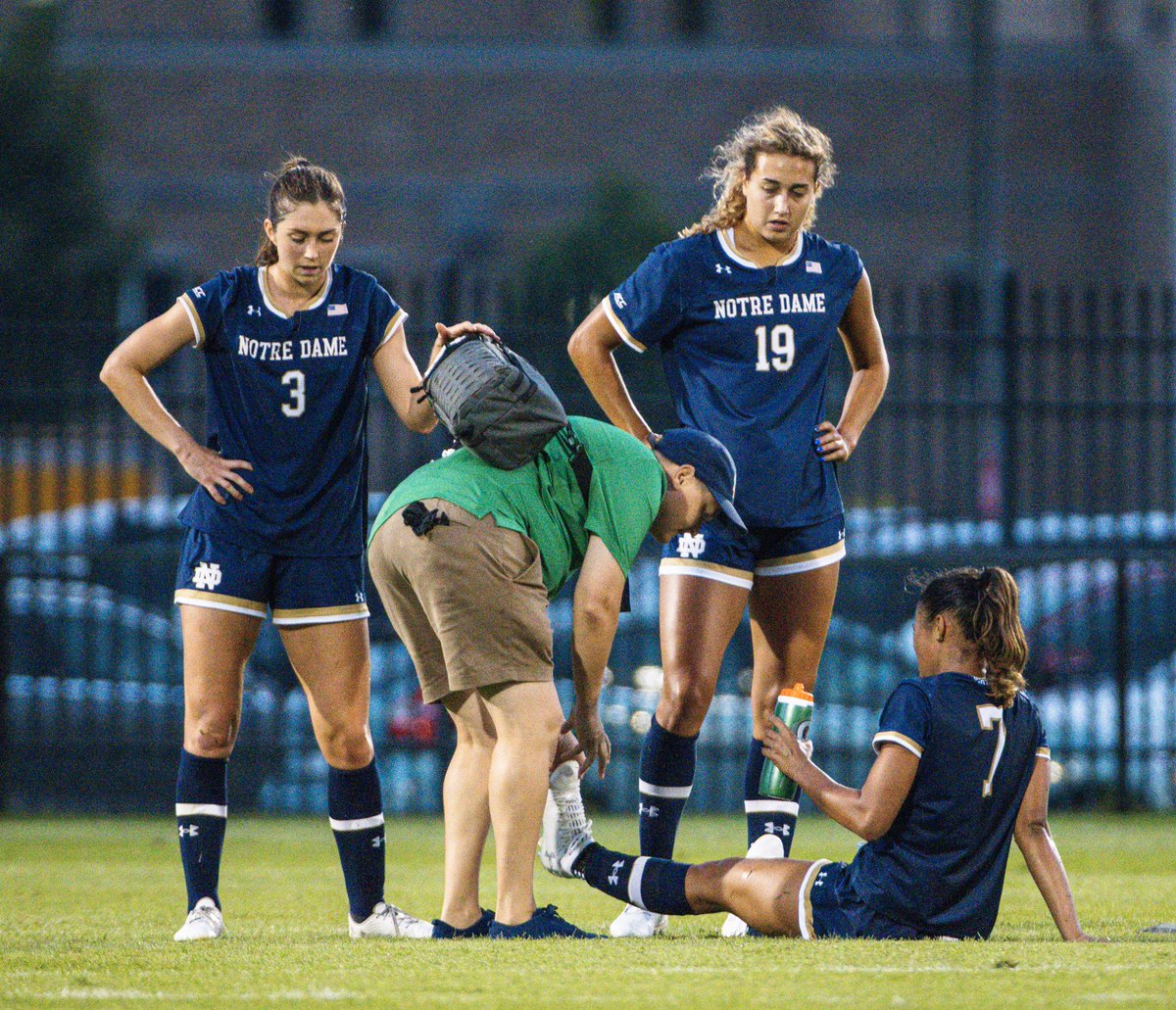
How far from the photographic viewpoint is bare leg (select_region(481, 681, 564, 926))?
5.04 m

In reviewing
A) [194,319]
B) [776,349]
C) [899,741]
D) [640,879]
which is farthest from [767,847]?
[194,319]

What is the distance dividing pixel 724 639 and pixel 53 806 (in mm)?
6793

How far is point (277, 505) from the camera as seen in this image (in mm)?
5629

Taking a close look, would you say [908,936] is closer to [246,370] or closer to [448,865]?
[448,865]

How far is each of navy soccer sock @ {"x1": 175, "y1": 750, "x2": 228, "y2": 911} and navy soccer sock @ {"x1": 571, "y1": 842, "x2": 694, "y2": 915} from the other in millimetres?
1070

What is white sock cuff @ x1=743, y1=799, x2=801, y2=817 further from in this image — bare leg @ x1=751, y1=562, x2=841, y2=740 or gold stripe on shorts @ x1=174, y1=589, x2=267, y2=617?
gold stripe on shorts @ x1=174, y1=589, x2=267, y2=617

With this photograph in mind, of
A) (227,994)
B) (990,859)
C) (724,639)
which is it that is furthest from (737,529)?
(227,994)

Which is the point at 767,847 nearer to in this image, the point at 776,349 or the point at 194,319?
the point at 776,349

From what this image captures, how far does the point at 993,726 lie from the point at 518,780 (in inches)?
49.2

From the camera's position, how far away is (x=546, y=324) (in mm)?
11398

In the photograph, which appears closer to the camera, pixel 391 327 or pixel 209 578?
pixel 209 578

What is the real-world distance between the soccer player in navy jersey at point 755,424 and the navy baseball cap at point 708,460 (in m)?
0.46

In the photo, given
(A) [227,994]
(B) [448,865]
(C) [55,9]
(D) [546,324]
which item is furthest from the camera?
(C) [55,9]

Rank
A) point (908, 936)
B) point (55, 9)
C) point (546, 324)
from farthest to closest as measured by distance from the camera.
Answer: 1. point (55, 9)
2. point (546, 324)
3. point (908, 936)
